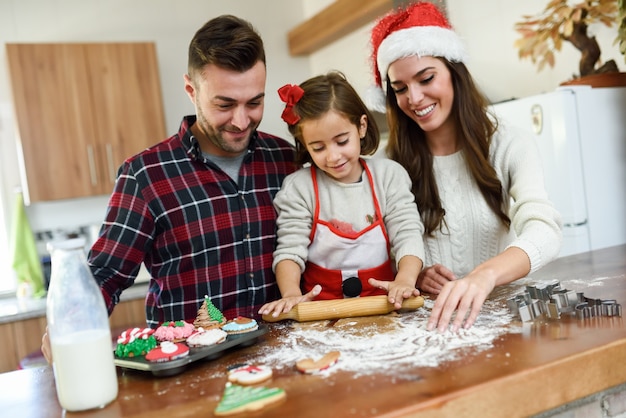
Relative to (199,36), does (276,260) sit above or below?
below

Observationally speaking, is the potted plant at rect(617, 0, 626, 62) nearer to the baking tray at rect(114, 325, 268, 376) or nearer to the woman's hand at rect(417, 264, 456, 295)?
the woman's hand at rect(417, 264, 456, 295)

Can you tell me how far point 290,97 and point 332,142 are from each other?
0.54 feet

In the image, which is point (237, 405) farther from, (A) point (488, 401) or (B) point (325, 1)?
(B) point (325, 1)

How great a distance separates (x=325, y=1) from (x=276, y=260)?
9.99 feet

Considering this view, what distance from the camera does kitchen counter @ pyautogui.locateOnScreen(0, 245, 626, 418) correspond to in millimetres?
726

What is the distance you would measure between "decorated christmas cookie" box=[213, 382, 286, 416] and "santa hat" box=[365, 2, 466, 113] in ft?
3.52

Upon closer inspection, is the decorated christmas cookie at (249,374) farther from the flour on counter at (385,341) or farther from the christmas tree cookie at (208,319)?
the christmas tree cookie at (208,319)

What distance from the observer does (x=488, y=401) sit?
0.74m

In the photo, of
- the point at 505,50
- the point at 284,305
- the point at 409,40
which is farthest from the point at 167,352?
the point at 505,50


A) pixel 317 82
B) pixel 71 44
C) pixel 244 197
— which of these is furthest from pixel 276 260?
pixel 71 44

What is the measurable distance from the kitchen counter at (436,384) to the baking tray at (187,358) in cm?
1

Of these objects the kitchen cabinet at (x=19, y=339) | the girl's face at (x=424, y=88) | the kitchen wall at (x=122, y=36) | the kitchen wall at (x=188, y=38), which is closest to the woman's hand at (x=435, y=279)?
the girl's face at (x=424, y=88)

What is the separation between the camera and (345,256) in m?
1.49

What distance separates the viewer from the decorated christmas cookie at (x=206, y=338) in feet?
3.20
